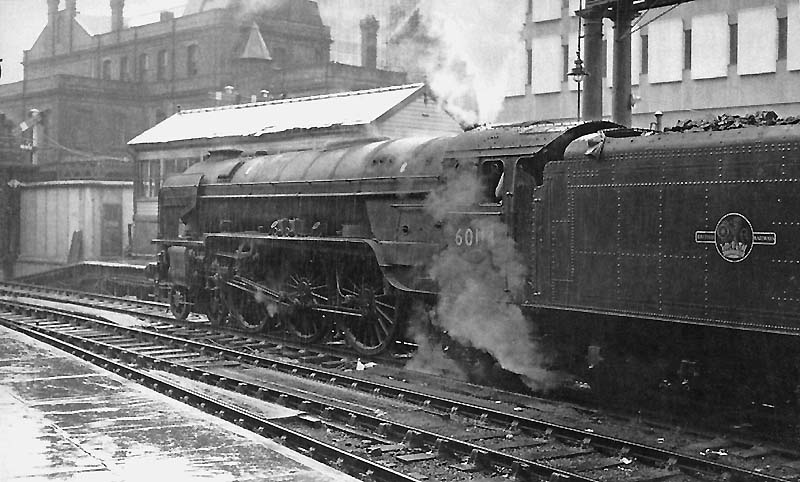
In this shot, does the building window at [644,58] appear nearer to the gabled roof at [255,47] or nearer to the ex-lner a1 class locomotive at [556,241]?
the ex-lner a1 class locomotive at [556,241]

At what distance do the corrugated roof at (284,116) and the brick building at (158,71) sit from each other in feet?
13.1

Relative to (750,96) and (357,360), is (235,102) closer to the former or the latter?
(750,96)

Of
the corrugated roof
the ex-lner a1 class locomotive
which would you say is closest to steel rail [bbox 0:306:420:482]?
the ex-lner a1 class locomotive

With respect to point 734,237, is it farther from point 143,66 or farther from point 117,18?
point 143,66

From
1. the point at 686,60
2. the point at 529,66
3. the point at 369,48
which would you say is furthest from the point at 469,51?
the point at 369,48

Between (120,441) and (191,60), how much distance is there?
123 feet

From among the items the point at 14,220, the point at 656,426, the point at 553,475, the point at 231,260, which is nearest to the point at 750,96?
the point at 231,260

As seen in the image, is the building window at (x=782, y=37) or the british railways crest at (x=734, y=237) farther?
the building window at (x=782, y=37)

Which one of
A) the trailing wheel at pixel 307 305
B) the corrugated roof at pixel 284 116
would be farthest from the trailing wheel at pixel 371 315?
the corrugated roof at pixel 284 116

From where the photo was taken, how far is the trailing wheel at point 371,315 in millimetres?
12219

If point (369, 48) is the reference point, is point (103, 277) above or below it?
below

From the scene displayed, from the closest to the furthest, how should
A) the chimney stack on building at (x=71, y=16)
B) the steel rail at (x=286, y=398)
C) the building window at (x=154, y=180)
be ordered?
1. the steel rail at (x=286, y=398)
2. the chimney stack on building at (x=71, y=16)
3. the building window at (x=154, y=180)

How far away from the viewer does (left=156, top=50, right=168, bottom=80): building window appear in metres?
43.8

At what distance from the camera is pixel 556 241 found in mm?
9422
